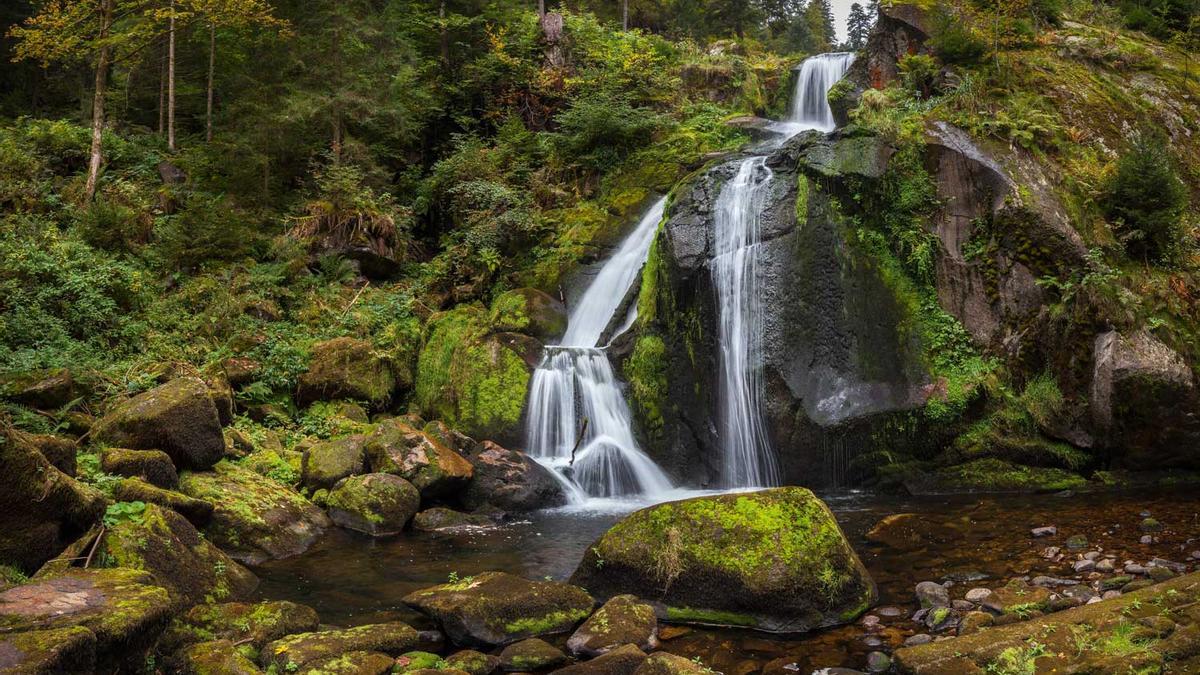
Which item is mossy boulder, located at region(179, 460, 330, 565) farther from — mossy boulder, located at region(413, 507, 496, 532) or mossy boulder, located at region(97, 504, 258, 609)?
mossy boulder, located at region(413, 507, 496, 532)

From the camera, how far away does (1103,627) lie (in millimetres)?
4789

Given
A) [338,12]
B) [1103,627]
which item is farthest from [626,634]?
[338,12]

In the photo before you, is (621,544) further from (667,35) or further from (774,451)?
(667,35)

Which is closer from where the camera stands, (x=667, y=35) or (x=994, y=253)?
(x=994, y=253)

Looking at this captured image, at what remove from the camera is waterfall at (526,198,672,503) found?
11797mm

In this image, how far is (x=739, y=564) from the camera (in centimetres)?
621

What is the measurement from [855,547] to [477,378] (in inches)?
296

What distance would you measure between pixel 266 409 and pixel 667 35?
26.9 meters

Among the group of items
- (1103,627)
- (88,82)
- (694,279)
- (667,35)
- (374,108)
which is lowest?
(1103,627)

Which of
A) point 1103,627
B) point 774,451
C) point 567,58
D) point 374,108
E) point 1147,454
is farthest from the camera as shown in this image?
point 567,58

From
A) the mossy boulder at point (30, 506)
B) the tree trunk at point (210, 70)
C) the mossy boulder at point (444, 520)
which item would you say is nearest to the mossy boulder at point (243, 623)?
the mossy boulder at point (30, 506)

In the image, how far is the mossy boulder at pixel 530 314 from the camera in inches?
559

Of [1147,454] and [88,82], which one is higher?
[88,82]

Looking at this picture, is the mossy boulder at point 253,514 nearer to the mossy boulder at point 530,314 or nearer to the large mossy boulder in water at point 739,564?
the large mossy boulder in water at point 739,564
